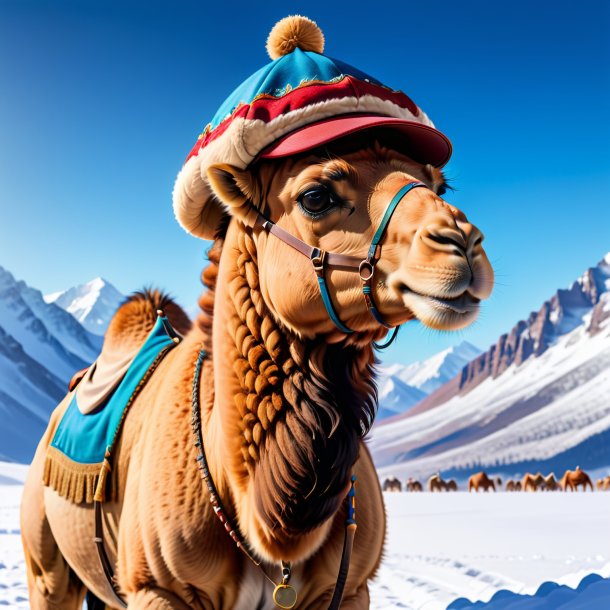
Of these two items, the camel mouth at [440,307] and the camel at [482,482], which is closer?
the camel mouth at [440,307]

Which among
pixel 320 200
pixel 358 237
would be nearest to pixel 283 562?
pixel 358 237

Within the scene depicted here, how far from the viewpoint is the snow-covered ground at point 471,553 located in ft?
28.3

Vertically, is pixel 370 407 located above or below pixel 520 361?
below

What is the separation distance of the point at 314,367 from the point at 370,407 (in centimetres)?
29

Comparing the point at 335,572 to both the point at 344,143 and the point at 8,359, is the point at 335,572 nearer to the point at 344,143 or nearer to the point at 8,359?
the point at 344,143

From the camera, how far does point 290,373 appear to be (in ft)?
8.39

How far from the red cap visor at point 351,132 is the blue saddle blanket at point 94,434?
1443 mm

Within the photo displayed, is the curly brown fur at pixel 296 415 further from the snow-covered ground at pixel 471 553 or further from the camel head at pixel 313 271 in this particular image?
the snow-covered ground at pixel 471 553

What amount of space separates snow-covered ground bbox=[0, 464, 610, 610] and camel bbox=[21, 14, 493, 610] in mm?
440

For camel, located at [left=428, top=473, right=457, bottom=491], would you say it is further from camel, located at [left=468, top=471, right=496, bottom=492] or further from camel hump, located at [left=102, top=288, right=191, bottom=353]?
camel hump, located at [left=102, top=288, right=191, bottom=353]

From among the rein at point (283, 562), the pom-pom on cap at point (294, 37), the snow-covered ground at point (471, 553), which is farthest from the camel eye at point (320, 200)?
the snow-covered ground at point (471, 553)

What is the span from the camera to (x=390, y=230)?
238cm

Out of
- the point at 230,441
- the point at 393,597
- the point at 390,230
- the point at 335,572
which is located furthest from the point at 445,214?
the point at 393,597

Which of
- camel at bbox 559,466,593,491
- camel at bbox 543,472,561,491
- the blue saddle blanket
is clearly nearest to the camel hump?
the blue saddle blanket
